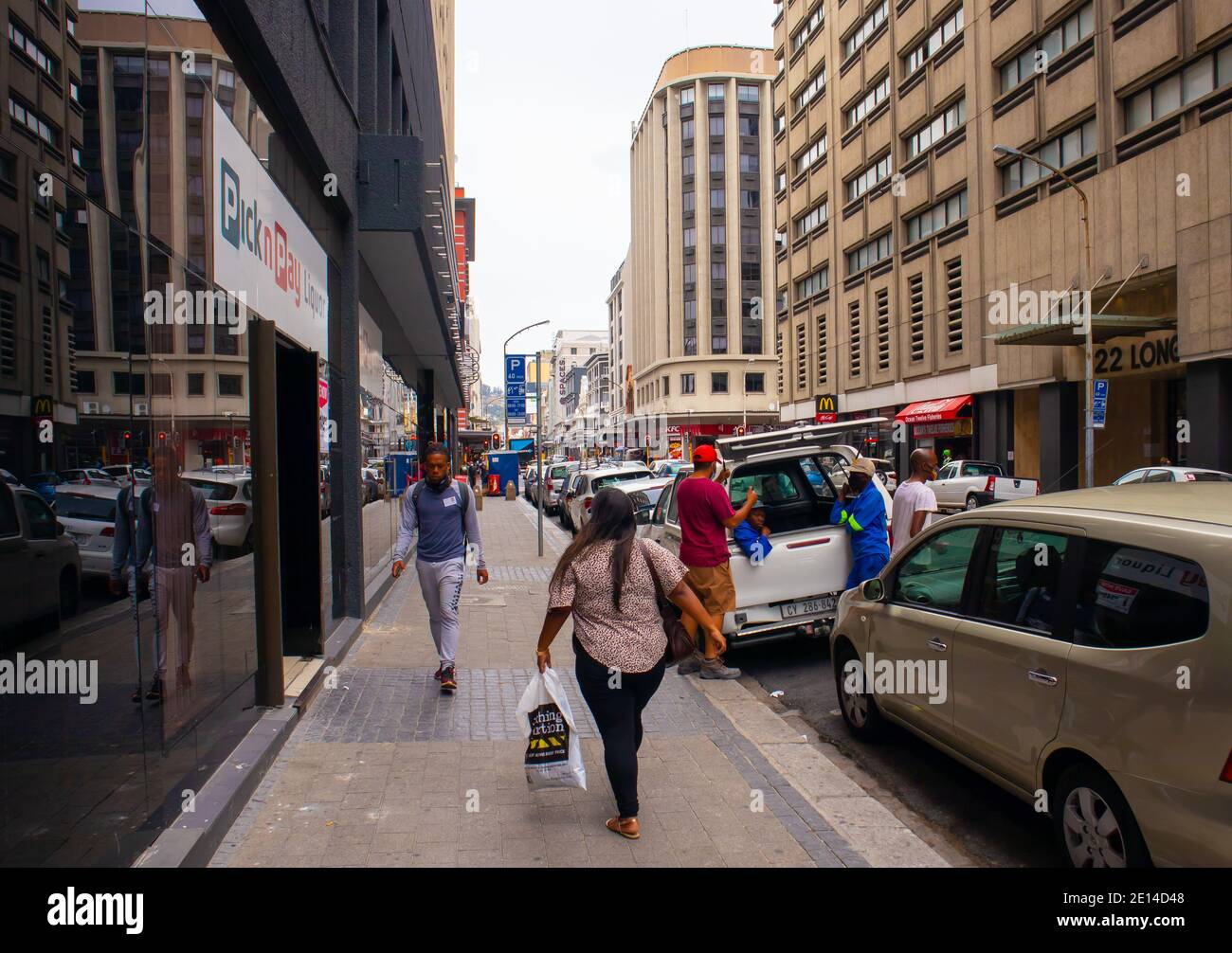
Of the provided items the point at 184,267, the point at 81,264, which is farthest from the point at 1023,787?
the point at 184,267

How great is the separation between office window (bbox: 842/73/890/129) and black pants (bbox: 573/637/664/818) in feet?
136

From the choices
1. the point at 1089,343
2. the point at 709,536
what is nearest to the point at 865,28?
the point at 1089,343

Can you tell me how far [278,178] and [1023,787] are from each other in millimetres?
6329

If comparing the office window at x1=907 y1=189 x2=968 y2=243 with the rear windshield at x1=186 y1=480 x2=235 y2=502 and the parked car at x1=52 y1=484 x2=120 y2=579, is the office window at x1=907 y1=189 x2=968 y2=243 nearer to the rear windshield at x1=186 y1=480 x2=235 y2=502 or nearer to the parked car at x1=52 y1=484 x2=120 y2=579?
the rear windshield at x1=186 y1=480 x2=235 y2=502

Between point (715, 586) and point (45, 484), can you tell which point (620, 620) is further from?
point (715, 586)

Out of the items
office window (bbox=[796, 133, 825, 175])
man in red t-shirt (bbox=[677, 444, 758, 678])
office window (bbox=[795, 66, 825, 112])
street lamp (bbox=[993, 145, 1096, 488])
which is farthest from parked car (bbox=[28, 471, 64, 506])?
office window (bbox=[795, 66, 825, 112])

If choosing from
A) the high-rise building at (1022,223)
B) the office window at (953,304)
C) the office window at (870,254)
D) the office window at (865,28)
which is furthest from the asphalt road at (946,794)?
the office window at (865,28)

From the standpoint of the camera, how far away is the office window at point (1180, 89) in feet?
71.9

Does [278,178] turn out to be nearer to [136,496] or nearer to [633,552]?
[136,496]

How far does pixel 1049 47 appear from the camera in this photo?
95.3ft

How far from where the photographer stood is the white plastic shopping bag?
457cm

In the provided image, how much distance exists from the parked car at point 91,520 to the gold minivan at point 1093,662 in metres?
3.78

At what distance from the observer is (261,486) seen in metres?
6.07

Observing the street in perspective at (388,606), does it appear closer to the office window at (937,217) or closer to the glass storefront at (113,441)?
the glass storefront at (113,441)
